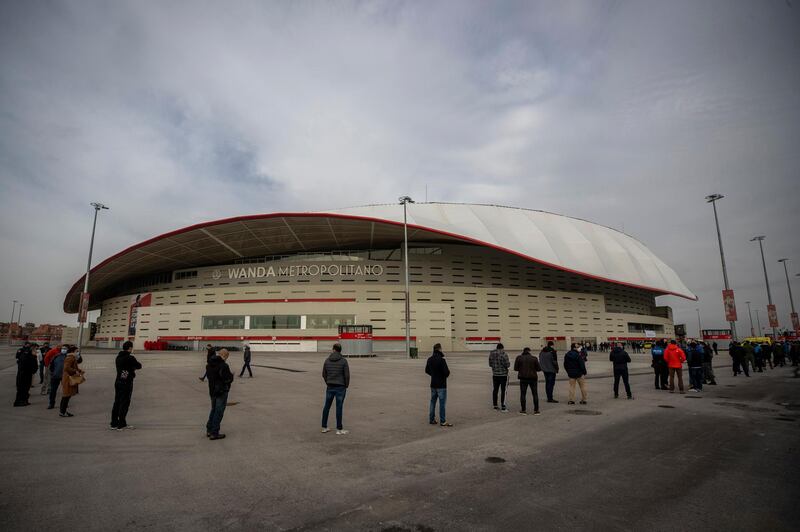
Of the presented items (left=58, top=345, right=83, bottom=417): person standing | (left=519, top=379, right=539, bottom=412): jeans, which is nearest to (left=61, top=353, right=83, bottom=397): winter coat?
(left=58, top=345, right=83, bottom=417): person standing

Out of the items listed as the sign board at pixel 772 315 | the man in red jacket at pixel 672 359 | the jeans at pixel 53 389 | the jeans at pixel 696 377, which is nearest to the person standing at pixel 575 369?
the man in red jacket at pixel 672 359

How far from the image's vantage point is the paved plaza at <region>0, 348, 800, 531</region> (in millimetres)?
3971

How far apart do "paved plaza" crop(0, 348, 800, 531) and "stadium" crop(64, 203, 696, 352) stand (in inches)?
1255

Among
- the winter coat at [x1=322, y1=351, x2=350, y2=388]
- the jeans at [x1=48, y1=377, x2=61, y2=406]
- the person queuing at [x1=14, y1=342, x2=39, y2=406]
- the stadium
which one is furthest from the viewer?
the stadium

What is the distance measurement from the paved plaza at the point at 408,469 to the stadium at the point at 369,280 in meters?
31.9

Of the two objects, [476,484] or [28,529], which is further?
[476,484]

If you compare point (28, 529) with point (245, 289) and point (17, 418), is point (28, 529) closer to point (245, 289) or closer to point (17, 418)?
point (17, 418)

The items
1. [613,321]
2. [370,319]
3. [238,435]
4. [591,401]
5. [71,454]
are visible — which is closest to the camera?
[71,454]

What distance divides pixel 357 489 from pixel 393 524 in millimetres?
1027

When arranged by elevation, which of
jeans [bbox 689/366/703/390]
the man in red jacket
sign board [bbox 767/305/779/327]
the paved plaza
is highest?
sign board [bbox 767/305/779/327]

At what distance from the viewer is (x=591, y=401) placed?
11.3 metres

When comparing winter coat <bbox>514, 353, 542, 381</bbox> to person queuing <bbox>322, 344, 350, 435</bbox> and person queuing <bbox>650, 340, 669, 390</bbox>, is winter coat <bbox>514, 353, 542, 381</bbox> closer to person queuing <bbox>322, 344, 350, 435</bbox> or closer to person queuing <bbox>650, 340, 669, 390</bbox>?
person queuing <bbox>322, 344, 350, 435</bbox>

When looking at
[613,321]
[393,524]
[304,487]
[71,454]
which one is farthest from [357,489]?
[613,321]

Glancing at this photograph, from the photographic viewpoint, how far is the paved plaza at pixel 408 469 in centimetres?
397
